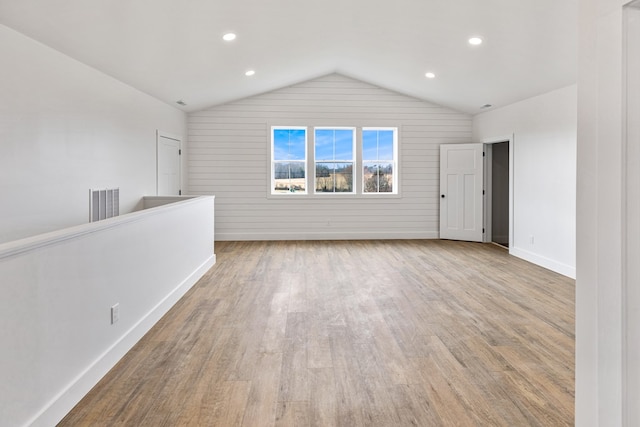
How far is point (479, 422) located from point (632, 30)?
187 cm

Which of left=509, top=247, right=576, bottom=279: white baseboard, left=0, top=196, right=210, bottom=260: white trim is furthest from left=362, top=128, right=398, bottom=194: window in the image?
left=0, top=196, right=210, bottom=260: white trim

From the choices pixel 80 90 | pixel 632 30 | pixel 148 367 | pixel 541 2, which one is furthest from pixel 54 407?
pixel 541 2

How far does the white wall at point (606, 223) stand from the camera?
1.31m

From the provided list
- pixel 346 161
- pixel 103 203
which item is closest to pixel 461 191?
pixel 346 161

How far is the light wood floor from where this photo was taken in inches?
92.0

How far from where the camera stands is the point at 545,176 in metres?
6.18

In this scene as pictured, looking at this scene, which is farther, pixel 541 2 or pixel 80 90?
pixel 80 90

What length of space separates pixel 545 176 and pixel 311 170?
432 centimetres

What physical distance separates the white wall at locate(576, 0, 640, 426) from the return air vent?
4.70 meters

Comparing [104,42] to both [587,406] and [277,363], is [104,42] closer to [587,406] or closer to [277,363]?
[277,363]

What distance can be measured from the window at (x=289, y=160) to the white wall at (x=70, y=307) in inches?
195

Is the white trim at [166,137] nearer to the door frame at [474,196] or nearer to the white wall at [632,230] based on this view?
the door frame at [474,196]

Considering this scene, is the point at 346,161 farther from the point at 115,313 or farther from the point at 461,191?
the point at 115,313

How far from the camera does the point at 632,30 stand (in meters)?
1.30
